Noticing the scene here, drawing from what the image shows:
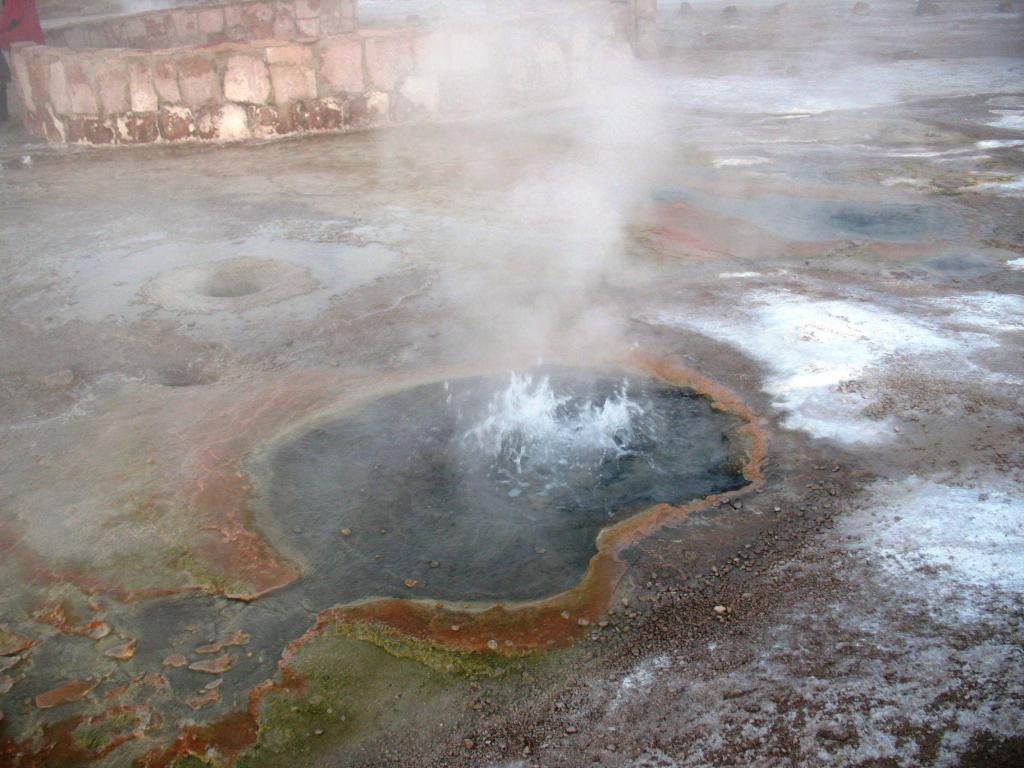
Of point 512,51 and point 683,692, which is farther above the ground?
point 512,51

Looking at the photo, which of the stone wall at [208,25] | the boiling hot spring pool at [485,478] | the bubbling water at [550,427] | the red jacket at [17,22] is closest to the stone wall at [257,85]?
the red jacket at [17,22]

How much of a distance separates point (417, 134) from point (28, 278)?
186 inches

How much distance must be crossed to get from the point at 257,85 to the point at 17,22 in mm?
4353

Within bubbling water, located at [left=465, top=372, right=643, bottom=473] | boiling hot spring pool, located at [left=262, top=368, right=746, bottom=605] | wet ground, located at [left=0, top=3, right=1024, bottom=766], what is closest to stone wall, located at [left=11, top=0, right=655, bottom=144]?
wet ground, located at [left=0, top=3, right=1024, bottom=766]

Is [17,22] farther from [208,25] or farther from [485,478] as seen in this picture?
[485,478]

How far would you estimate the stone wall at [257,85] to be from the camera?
817 cm

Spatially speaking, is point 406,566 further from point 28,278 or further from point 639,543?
point 28,278

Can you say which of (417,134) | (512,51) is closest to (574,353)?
(417,134)

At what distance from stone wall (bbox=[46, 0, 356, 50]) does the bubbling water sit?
9.48m

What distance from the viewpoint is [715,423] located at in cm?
351

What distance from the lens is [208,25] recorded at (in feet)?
41.1

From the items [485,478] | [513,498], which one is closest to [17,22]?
[485,478]

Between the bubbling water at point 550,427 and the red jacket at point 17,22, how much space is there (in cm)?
992

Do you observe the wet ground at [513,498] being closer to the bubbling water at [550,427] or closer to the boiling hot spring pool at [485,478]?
the boiling hot spring pool at [485,478]
